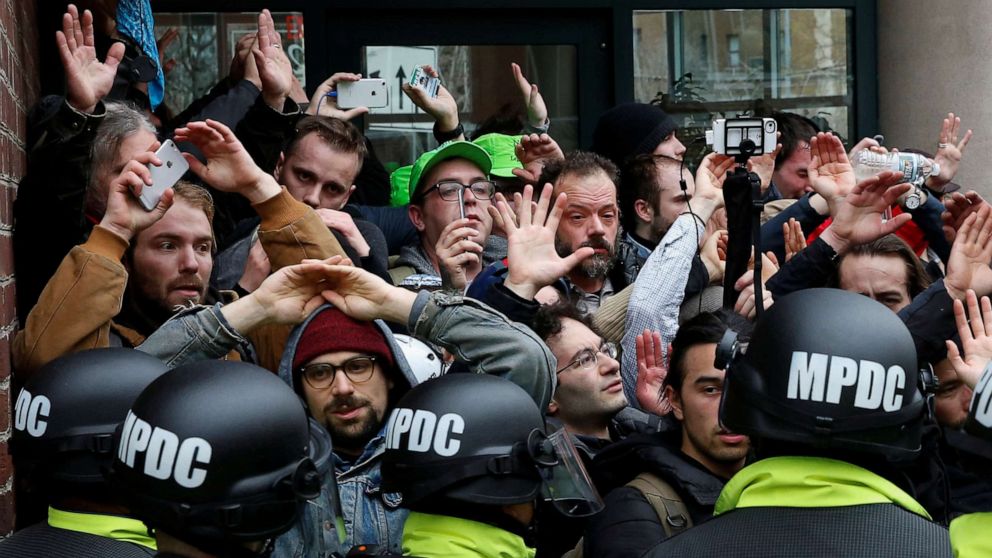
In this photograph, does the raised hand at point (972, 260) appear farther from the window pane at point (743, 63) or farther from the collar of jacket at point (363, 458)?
the window pane at point (743, 63)

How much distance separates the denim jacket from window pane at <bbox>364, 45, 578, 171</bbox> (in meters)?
3.35

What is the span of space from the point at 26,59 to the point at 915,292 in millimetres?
3241

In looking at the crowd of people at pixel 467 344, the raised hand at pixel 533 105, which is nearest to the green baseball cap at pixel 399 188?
the crowd of people at pixel 467 344

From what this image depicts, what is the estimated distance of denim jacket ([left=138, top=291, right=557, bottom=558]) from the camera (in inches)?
146

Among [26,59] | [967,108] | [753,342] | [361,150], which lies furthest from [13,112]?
[967,108]

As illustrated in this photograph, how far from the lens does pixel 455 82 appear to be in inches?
287

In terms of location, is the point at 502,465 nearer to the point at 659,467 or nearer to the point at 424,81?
the point at 659,467

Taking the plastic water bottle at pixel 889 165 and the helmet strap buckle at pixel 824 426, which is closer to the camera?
the helmet strap buckle at pixel 824 426

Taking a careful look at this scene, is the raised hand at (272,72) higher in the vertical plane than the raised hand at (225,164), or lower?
higher

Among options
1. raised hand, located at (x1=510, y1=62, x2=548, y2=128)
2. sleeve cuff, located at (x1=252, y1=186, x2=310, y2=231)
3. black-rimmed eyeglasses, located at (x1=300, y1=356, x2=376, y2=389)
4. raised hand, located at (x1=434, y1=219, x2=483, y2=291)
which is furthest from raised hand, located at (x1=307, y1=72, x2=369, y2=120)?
black-rimmed eyeglasses, located at (x1=300, y1=356, x2=376, y2=389)

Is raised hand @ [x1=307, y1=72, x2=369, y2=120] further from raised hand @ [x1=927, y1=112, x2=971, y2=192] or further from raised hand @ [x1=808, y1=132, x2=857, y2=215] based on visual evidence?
→ raised hand @ [x1=927, y1=112, x2=971, y2=192]

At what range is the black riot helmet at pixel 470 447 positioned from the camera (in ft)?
10.2

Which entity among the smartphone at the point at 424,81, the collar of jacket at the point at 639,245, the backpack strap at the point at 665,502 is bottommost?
the backpack strap at the point at 665,502

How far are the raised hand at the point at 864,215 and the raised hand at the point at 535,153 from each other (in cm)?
128
